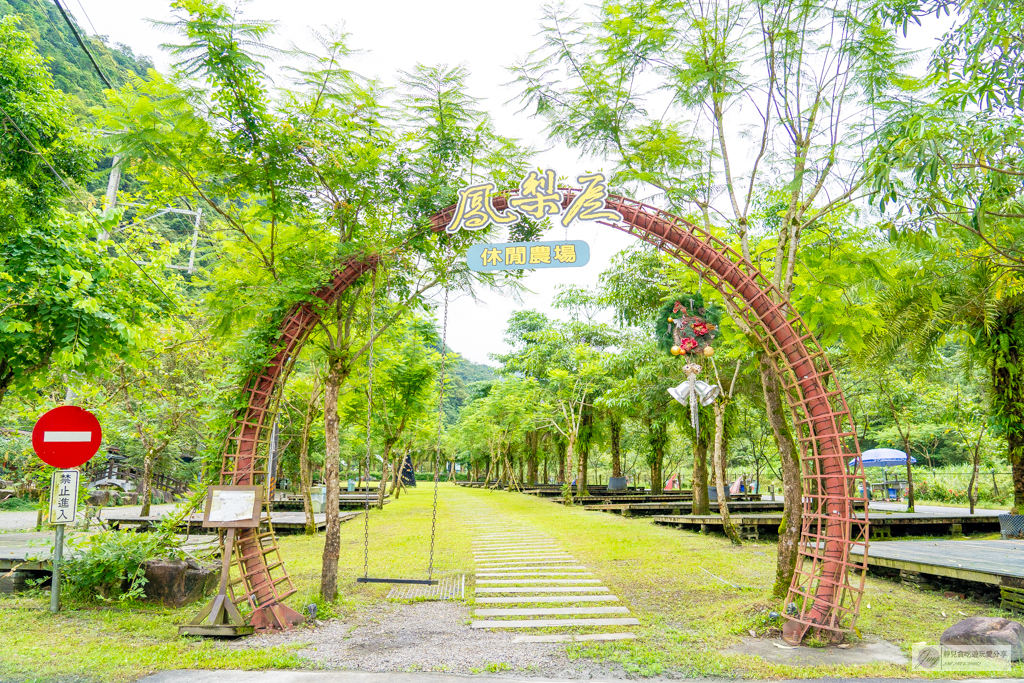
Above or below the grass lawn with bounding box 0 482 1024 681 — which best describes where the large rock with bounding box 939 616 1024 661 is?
above

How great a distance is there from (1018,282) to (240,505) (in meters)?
10.9

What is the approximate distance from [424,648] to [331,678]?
3.58 ft

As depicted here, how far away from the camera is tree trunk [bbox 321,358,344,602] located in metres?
7.04

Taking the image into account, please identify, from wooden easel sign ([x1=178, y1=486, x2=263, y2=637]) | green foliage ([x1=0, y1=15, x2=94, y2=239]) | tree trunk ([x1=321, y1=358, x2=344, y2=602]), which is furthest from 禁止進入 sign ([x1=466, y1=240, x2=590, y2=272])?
green foliage ([x1=0, y1=15, x2=94, y2=239])

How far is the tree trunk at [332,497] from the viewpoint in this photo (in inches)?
277

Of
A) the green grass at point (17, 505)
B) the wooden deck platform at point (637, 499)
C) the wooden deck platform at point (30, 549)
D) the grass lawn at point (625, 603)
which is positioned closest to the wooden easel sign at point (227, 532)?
the grass lawn at point (625, 603)

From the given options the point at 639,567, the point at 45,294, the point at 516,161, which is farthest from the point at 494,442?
the point at 45,294

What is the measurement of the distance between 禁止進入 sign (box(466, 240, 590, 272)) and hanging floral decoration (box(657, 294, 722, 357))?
2.05 metres

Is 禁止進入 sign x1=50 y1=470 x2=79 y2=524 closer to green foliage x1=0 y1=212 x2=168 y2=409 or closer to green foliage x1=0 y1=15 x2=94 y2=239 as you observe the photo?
green foliage x1=0 y1=212 x2=168 y2=409

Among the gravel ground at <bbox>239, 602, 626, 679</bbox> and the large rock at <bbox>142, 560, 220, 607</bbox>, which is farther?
the large rock at <bbox>142, 560, 220, 607</bbox>

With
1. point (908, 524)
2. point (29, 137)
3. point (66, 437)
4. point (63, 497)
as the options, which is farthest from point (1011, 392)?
point (29, 137)

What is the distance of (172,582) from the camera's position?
7023 millimetres

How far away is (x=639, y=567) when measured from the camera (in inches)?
371

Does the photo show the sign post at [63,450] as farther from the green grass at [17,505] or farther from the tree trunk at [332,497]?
the green grass at [17,505]
